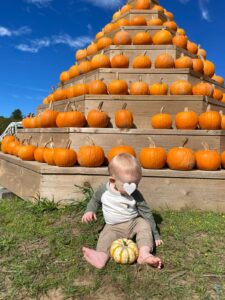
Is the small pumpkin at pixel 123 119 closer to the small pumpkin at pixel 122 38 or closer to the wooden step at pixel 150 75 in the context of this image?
the wooden step at pixel 150 75

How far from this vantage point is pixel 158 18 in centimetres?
709

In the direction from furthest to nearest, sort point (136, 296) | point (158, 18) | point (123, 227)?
1. point (158, 18)
2. point (123, 227)
3. point (136, 296)

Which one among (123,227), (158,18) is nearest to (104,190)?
(123,227)

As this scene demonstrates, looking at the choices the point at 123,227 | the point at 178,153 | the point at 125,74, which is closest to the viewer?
the point at 123,227

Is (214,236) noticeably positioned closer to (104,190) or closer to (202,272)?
(202,272)

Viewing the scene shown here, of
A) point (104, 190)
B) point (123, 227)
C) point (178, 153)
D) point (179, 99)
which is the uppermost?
point (179, 99)

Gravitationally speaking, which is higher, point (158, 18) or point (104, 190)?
point (158, 18)

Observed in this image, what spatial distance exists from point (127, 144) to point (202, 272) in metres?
2.46

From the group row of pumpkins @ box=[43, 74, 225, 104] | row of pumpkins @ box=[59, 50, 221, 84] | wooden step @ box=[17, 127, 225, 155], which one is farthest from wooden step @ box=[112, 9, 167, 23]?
wooden step @ box=[17, 127, 225, 155]

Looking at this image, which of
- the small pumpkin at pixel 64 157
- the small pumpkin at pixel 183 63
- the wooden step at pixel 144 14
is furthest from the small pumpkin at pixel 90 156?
the wooden step at pixel 144 14

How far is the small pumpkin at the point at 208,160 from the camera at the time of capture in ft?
13.2

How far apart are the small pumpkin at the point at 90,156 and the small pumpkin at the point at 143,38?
312cm

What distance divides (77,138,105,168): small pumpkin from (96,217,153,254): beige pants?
1384 millimetres

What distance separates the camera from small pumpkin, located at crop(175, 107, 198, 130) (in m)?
4.50
